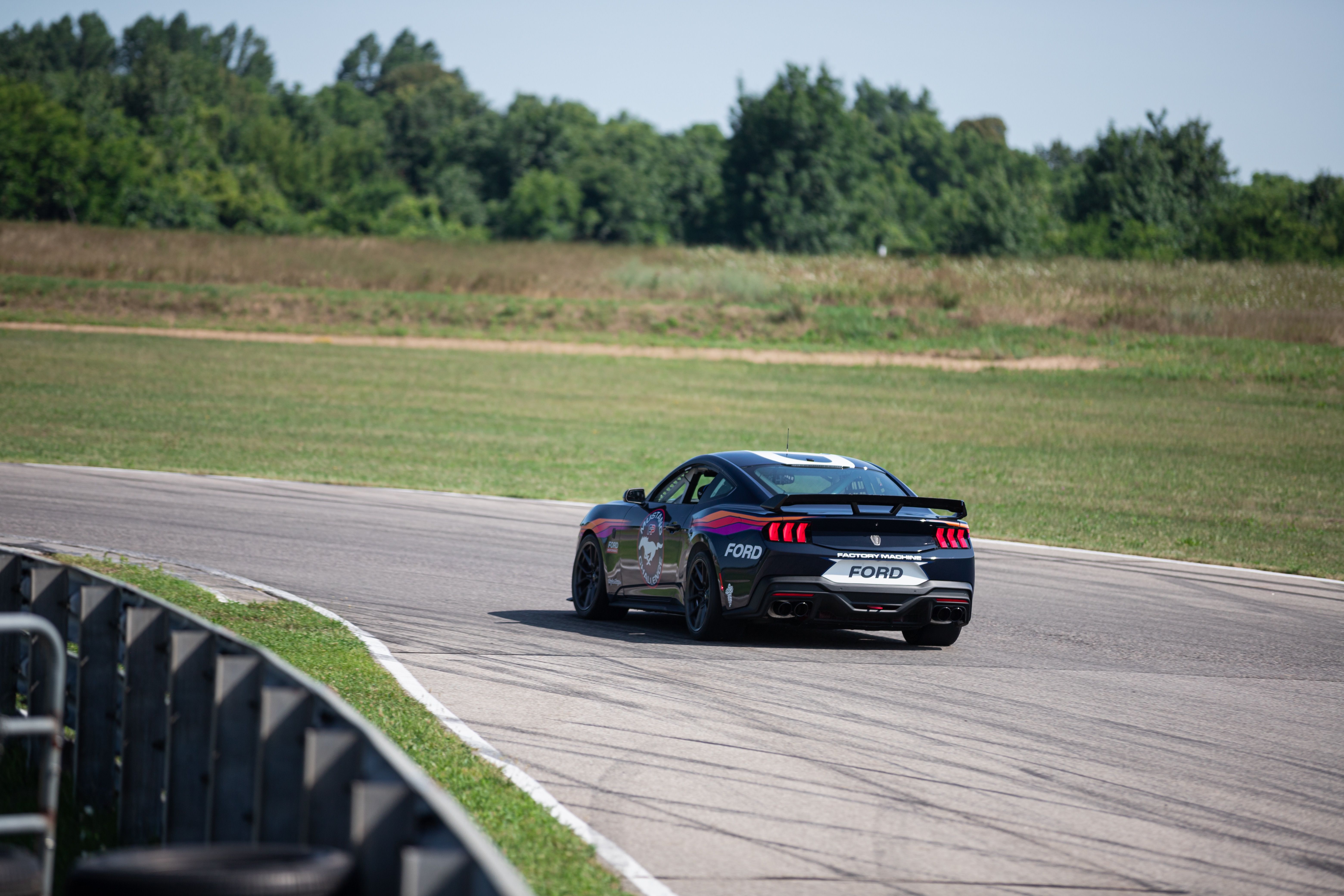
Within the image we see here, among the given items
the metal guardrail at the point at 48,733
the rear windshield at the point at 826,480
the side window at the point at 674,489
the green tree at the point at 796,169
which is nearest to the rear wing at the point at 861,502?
the rear windshield at the point at 826,480

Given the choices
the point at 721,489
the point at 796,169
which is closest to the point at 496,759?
the point at 721,489

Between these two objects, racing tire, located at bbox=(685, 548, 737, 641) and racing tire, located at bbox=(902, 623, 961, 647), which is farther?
racing tire, located at bbox=(902, 623, 961, 647)

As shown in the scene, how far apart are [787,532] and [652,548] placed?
1.68 meters

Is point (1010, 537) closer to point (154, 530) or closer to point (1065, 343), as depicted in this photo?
point (154, 530)

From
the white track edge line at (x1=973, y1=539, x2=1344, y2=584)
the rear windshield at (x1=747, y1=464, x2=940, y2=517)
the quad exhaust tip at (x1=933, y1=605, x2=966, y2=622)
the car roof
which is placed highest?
the car roof

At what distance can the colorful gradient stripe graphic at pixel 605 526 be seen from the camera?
11492 millimetres

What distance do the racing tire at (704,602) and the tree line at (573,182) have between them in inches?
2321

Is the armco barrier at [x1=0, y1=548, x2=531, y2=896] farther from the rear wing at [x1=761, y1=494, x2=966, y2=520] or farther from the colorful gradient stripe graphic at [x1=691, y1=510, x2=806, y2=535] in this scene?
the rear wing at [x1=761, y1=494, x2=966, y2=520]

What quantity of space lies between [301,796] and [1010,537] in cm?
1525

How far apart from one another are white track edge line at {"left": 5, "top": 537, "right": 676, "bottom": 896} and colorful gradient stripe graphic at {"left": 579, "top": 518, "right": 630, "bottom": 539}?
7.57 ft

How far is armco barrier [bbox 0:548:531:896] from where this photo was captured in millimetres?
3338

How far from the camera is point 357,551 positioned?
14.2 m

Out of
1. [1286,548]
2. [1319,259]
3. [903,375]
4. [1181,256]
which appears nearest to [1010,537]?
[1286,548]

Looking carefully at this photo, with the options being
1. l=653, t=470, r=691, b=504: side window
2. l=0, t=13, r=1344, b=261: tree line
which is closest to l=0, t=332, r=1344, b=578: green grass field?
l=653, t=470, r=691, b=504: side window
